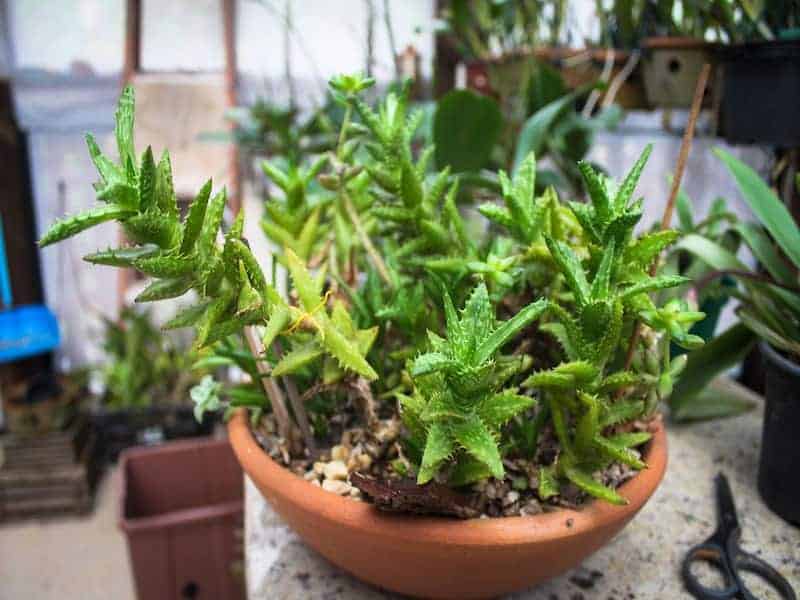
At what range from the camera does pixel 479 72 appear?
1.25 metres

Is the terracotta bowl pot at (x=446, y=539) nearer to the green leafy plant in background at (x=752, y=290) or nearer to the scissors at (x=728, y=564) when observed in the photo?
the scissors at (x=728, y=564)

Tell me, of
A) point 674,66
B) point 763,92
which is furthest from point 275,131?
point 763,92

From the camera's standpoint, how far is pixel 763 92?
0.80 m

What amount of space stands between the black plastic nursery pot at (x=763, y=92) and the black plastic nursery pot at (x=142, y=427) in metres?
1.34

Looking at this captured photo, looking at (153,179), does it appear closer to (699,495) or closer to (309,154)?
(699,495)

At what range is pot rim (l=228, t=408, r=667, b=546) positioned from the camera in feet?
1.39

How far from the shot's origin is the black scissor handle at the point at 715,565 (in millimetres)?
515

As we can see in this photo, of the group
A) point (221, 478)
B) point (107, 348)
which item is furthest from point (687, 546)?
point (107, 348)

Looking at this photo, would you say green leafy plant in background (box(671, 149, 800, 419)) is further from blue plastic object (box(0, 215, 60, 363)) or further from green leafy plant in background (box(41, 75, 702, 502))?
blue plastic object (box(0, 215, 60, 363))

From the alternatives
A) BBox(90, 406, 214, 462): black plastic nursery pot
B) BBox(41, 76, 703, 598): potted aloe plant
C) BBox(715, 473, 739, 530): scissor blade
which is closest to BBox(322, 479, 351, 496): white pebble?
BBox(41, 76, 703, 598): potted aloe plant

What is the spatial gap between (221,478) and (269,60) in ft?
3.45

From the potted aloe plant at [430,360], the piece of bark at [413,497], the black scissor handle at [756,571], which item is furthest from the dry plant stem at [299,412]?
the black scissor handle at [756,571]

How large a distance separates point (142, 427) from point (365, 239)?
129 cm

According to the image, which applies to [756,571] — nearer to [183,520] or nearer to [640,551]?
[640,551]
